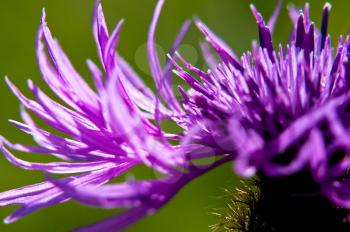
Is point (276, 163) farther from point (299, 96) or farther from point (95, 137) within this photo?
point (95, 137)

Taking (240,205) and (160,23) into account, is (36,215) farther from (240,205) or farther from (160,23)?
(240,205)

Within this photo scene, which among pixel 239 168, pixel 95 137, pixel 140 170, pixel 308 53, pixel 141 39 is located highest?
pixel 141 39

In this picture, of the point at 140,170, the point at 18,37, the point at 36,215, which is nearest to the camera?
the point at 36,215

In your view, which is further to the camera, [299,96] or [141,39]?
[141,39]

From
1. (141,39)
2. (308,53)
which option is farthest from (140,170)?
(308,53)

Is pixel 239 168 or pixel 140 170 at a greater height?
pixel 140 170

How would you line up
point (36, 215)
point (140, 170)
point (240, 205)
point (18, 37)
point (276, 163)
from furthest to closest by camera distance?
point (18, 37) → point (140, 170) → point (36, 215) → point (240, 205) → point (276, 163)

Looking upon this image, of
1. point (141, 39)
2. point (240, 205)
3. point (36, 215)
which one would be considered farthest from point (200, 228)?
point (240, 205)
